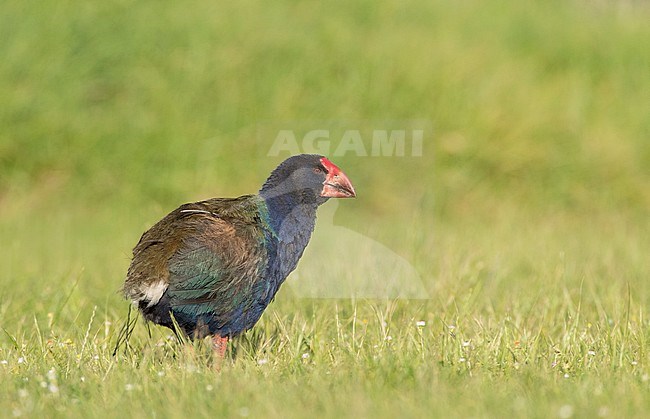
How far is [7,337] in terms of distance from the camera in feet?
17.2

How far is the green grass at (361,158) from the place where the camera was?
18.1ft

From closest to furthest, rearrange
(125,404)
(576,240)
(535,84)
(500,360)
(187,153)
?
(125,404) < (500,360) < (576,240) < (187,153) < (535,84)

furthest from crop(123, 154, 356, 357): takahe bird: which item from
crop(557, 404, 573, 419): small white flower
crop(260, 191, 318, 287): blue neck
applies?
crop(557, 404, 573, 419): small white flower

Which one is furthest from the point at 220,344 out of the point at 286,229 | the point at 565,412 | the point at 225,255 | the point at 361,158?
the point at 361,158

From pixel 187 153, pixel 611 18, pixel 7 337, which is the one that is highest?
pixel 611 18

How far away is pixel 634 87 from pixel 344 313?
7.08m

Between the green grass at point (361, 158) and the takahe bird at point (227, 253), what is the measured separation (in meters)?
0.23

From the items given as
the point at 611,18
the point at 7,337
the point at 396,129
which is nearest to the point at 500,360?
the point at 7,337

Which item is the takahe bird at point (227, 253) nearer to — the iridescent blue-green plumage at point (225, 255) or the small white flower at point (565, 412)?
the iridescent blue-green plumage at point (225, 255)

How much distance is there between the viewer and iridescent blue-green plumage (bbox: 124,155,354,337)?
4410 millimetres

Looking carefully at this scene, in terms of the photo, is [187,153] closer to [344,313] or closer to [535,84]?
[535,84]

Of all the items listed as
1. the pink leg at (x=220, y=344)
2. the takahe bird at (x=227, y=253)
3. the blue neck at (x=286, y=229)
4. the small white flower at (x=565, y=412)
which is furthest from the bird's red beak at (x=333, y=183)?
the small white flower at (x=565, y=412)

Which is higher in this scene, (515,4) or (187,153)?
(515,4)

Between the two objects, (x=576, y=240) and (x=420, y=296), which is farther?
(x=576, y=240)
